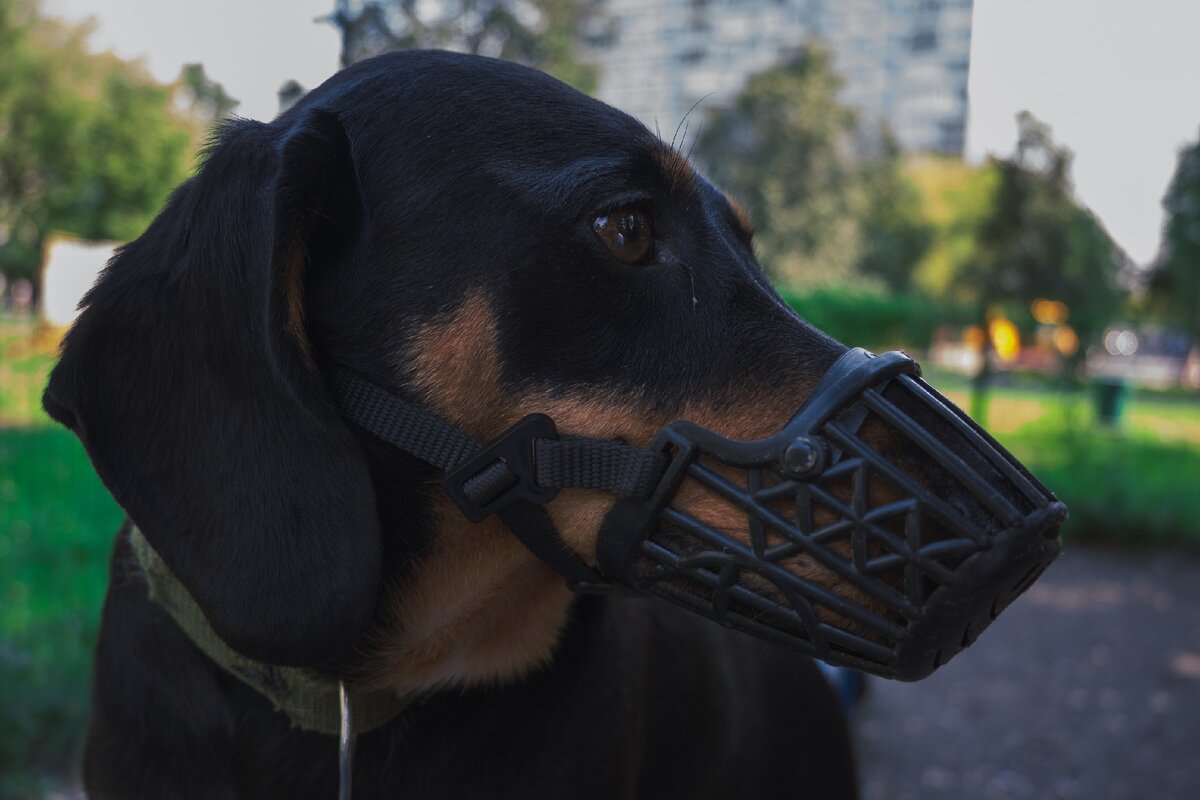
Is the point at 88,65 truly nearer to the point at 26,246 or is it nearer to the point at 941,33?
the point at 26,246

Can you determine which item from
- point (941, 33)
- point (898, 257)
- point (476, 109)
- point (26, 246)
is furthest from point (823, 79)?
point (476, 109)

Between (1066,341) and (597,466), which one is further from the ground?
(597,466)

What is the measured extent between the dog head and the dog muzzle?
5 cm

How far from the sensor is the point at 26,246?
504 centimetres

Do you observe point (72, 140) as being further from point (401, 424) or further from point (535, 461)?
→ point (535, 461)

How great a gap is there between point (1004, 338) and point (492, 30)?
785 cm

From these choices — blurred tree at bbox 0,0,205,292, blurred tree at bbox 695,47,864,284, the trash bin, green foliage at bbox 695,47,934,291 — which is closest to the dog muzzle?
blurred tree at bbox 0,0,205,292

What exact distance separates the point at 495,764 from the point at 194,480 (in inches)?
27.3

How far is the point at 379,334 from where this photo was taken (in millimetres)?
1608

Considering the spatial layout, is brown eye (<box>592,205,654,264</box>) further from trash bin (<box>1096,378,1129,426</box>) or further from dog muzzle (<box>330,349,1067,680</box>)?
trash bin (<box>1096,378,1129,426</box>)

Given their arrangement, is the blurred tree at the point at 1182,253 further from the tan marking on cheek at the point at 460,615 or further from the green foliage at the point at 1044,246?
the tan marking on cheek at the point at 460,615

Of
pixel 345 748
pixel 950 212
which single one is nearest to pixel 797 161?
pixel 950 212

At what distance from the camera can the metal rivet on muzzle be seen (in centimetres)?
137

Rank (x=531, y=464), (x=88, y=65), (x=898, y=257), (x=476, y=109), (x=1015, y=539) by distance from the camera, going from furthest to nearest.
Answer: (x=898, y=257), (x=88, y=65), (x=476, y=109), (x=531, y=464), (x=1015, y=539)
